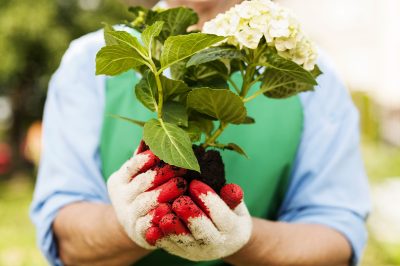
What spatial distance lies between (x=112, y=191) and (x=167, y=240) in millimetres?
161

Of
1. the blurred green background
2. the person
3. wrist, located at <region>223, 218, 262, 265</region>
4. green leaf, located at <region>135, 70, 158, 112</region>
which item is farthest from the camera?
the blurred green background

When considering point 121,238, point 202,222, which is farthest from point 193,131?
point 121,238

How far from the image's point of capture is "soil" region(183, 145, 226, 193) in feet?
3.55

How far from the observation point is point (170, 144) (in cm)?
101

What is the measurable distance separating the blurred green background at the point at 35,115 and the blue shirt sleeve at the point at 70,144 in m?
3.00

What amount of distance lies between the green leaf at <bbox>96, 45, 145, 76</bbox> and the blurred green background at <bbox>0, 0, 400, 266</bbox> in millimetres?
3519

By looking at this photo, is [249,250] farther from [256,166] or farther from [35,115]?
[35,115]

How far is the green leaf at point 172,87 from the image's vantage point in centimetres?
109

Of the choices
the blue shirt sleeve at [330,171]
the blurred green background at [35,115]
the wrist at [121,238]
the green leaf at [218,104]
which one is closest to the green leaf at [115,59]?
the green leaf at [218,104]

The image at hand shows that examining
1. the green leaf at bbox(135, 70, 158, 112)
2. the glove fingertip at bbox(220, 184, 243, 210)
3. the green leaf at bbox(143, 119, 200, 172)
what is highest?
the green leaf at bbox(135, 70, 158, 112)

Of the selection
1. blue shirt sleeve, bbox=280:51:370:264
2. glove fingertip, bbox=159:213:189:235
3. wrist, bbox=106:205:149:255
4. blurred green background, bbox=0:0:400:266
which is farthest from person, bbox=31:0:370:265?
blurred green background, bbox=0:0:400:266

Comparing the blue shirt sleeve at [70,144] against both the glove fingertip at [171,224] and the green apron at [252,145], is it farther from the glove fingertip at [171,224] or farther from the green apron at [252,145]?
the glove fingertip at [171,224]

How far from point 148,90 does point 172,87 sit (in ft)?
0.15

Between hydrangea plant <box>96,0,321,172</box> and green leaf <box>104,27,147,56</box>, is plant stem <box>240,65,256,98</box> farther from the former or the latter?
green leaf <box>104,27,147,56</box>
